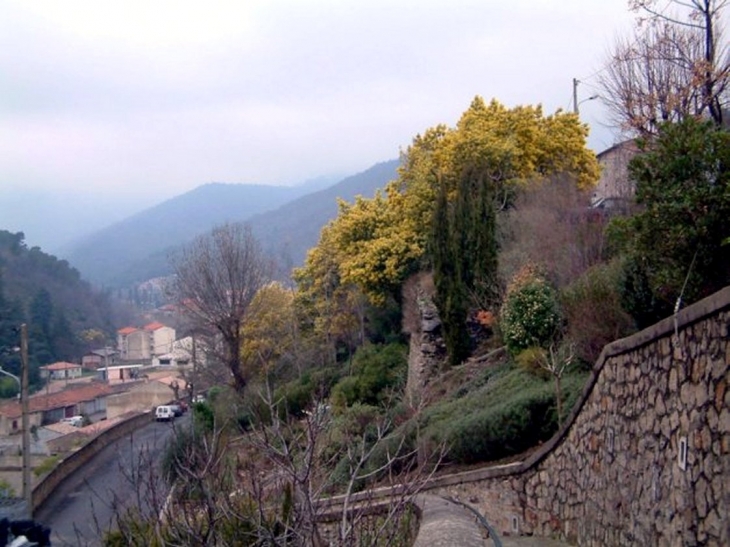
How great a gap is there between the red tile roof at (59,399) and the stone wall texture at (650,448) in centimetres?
5032

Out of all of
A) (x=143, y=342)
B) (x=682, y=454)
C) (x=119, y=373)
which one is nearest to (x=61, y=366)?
(x=119, y=373)

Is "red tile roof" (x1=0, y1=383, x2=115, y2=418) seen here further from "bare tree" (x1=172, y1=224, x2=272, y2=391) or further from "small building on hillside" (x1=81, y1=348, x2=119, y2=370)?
"bare tree" (x1=172, y1=224, x2=272, y2=391)

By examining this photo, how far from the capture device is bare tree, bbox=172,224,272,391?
34.8m

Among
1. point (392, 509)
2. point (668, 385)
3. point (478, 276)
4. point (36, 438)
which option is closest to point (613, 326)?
point (668, 385)

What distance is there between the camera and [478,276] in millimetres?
21422

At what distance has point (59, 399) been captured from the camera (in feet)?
208

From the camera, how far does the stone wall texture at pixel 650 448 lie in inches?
222

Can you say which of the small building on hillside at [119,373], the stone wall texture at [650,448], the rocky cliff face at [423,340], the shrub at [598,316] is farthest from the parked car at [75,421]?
the stone wall texture at [650,448]

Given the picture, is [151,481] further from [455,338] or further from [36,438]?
[36,438]

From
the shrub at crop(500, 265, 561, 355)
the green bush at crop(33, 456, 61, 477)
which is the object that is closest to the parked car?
the green bush at crop(33, 456, 61, 477)

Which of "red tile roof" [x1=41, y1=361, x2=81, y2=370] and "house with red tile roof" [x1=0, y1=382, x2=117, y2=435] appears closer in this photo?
"house with red tile roof" [x1=0, y1=382, x2=117, y2=435]

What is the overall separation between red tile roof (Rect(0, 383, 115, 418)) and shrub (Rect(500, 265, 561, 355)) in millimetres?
44769

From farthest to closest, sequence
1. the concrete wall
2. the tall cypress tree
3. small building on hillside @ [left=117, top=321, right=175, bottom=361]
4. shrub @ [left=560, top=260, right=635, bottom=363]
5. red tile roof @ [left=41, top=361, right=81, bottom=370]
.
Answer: small building on hillside @ [left=117, top=321, right=175, bottom=361], red tile roof @ [left=41, top=361, right=81, bottom=370], the concrete wall, the tall cypress tree, shrub @ [left=560, top=260, right=635, bottom=363]

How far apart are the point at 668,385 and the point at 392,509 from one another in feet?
7.74
